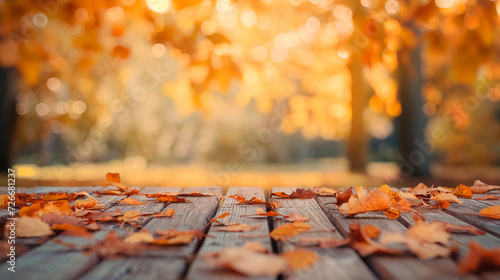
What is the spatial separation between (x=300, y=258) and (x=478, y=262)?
1.22ft

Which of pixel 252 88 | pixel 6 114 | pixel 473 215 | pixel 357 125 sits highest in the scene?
pixel 252 88

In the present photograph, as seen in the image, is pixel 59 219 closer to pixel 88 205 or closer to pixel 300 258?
pixel 88 205

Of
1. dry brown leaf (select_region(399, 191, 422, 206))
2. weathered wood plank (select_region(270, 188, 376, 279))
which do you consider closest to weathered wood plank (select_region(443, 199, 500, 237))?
dry brown leaf (select_region(399, 191, 422, 206))

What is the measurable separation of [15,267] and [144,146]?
39.2 feet

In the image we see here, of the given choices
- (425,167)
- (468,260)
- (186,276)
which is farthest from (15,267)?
(425,167)

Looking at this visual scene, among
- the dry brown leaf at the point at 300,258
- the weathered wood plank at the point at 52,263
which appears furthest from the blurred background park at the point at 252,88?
the dry brown leaf at the point at 300,258

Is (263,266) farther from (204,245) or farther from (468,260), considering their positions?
(468,260)

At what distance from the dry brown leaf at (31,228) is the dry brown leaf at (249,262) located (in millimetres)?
510

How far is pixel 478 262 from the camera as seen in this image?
87 centimetres

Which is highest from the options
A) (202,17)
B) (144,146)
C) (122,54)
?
(202,17)

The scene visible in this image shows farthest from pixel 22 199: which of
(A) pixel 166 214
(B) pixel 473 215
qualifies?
(B) pixel 473 215

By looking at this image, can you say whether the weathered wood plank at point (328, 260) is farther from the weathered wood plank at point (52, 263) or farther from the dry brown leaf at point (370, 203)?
the weathered wood plank at point (52, 263)

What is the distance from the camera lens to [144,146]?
12555mm

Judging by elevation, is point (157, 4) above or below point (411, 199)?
above
